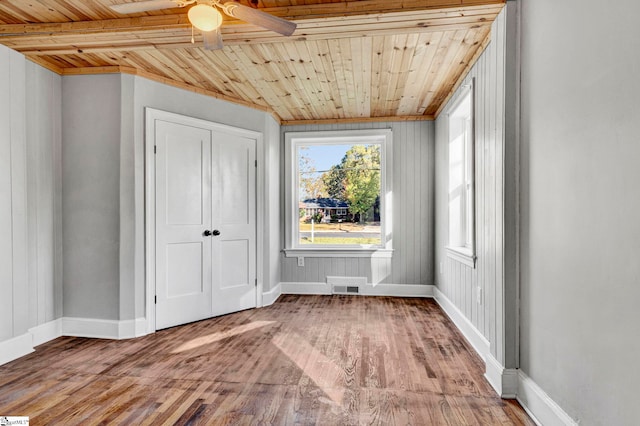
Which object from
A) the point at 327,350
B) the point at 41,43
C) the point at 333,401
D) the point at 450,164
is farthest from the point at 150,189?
the point at 450,164

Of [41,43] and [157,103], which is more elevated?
[41,43]

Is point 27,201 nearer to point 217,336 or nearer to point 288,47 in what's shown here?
point 217,336

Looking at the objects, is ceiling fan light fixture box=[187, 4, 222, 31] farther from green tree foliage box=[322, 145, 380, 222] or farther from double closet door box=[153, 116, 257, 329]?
green tree foliage box=[322, 145, 380, 222]

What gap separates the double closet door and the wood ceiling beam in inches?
36.7

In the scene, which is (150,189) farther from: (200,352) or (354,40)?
(354,40)

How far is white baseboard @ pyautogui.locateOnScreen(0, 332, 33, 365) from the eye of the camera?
2660 millimetres

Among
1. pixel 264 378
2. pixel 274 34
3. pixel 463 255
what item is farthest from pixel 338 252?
pixel 274 34

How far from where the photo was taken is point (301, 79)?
346 centimetres

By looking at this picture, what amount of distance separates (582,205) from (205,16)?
206cm

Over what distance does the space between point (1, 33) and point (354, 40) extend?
263cm

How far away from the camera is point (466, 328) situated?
318cm

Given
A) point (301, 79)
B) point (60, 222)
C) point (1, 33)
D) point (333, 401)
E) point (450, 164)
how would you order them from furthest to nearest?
point (450, 164) → point (301, 79) → point (60, 222) → point (1, 33) → point (333, 401)

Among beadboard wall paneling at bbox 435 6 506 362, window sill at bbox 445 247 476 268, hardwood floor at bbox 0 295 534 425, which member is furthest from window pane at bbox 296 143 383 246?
beadboard wall paneling at bbox 435 6 506 362

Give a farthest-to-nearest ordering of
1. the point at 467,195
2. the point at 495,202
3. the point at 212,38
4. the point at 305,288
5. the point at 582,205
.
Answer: the point at 305,288 < the point at 467,195 < the point at 495,202 < the point at 212,38 < the point at 582,205
